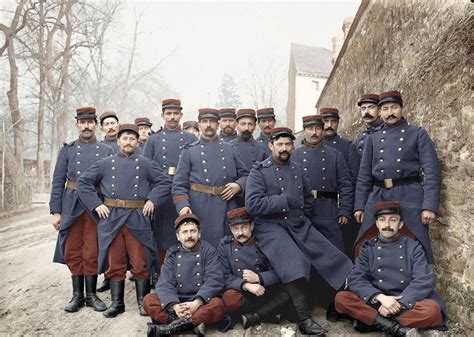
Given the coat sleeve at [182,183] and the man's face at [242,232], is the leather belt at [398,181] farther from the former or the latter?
the coat sleeve at [182,183]

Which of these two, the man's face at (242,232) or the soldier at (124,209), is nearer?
the man's face at (242,232)

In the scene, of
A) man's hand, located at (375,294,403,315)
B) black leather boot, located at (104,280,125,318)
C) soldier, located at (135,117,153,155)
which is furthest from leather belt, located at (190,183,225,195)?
soldier, located at (135,117,153,155)

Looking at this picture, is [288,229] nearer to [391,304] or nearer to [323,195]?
[323,195]

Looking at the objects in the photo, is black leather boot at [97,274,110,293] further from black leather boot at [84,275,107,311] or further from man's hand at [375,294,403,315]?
man's hand at [375,294,403,315]

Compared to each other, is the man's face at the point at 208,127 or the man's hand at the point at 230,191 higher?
the man's face at the point at 208,127

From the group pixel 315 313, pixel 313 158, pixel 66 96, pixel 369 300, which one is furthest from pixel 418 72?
pixel 66 96

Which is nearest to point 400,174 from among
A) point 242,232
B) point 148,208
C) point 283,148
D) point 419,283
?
point 419,283

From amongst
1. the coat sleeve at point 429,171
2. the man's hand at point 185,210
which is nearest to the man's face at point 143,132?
the man's hand at point 185,210

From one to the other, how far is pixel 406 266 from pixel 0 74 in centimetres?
2577

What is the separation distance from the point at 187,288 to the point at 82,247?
158 cm

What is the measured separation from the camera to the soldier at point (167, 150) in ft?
17.9

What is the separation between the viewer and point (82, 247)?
5121 mm

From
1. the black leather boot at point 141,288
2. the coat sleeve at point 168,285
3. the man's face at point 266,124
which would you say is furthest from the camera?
the man's face at point 266,124

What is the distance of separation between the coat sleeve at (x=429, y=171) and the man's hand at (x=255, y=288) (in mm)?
1728
